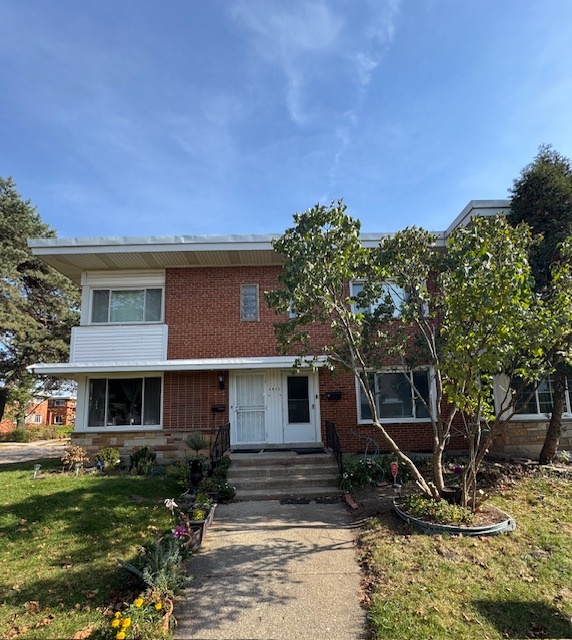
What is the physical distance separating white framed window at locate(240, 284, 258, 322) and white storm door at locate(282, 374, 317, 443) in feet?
6.72

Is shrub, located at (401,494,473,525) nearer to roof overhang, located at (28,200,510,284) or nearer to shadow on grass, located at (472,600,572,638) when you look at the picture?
shadow on grass, located at (472,600,572,638)

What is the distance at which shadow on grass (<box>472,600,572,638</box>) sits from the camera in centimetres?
357

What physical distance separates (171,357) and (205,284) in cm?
237

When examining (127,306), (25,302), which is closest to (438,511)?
(127,306)

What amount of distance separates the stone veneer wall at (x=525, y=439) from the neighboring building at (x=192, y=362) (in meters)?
1.21

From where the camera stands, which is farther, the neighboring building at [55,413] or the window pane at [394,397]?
the neighboring building at [55,413]

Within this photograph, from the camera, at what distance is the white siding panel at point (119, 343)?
11758mm

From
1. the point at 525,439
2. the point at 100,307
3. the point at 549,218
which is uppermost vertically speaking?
the point at 549,218

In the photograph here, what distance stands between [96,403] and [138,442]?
176 centimetres

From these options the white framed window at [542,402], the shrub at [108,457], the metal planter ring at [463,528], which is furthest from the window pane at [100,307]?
the white framed window at [542,402]

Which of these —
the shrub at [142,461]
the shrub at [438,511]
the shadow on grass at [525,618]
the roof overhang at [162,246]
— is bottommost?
the shadow on grass at [525,618]

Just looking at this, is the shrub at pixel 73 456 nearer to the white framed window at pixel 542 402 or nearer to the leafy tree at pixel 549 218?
the leafy tree at pixel 549 218

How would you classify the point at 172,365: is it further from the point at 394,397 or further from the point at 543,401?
the point at 543,401

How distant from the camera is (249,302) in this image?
12.4 meters
